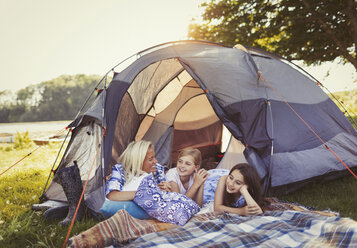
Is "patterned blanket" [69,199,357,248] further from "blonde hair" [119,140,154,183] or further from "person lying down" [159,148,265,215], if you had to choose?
"blonde hair" [119,140,154,183]

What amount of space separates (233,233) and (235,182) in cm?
60

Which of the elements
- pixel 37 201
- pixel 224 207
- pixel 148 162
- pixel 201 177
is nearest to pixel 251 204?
pixel 224 207

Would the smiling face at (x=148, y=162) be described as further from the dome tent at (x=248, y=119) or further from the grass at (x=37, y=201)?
the grass at (x=37, y=201)

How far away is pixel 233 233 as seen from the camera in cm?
184

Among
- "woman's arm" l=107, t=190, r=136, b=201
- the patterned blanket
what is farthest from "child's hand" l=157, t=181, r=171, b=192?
the patterned blanket

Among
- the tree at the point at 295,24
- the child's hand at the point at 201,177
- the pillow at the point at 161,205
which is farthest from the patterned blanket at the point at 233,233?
the tree at the point at 295,24

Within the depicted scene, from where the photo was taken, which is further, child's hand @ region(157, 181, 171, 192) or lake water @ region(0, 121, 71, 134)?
lake water @ region(0, 121, 71, 134)

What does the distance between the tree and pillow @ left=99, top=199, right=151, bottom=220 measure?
21.9 feet

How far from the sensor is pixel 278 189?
2.88m

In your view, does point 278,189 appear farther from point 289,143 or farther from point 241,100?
Result: point 241,100

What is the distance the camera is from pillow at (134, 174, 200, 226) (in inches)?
86.0

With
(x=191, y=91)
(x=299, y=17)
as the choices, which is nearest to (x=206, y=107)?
(x=191, y=91)

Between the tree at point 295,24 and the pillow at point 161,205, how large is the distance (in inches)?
259

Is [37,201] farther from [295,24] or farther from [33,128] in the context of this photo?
[33,128]
